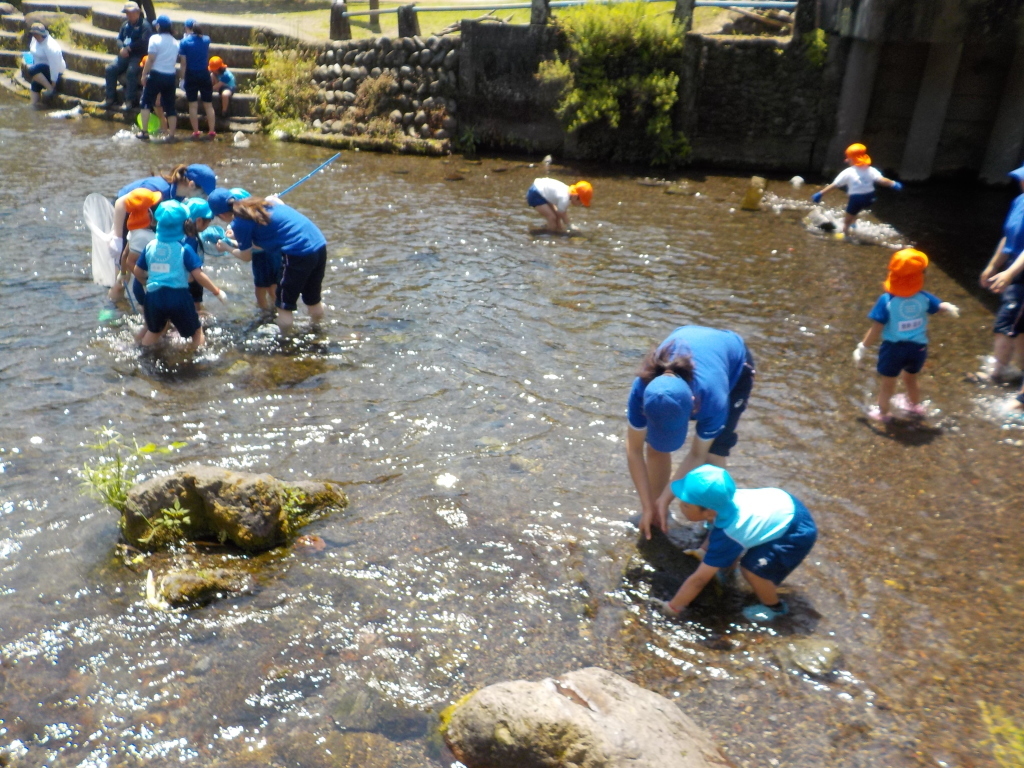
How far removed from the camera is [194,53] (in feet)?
49.2

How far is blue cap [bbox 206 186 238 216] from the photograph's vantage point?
285 inches

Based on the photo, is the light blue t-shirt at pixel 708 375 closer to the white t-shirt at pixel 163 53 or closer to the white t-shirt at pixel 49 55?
the white t-shirt at pixel 163 53

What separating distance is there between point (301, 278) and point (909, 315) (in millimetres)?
4886

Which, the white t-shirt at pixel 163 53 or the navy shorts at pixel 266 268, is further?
the white t-shirt at pixel 163 53

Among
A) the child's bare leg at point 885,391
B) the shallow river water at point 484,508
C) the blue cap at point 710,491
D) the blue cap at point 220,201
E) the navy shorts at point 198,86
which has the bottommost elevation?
the shallow river water at point 484,508

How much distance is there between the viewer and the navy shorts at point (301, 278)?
24.4ft

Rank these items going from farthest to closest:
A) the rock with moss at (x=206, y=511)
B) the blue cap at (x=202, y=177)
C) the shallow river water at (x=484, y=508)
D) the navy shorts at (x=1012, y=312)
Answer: the blue cap at (x=202, y=177)
the navy shorts at (x=1012, y=312)
the rock with moss at (x=206, y=511)
the shallow river water at (x=484, y=508)

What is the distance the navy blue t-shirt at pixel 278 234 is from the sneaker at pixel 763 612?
474cm

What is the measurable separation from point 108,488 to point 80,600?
73 centimetres

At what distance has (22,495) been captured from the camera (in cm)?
533

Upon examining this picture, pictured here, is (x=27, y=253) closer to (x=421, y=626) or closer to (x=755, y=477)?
(x=421, y=626)

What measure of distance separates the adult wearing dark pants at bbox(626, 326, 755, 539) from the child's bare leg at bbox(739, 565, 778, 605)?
58cm

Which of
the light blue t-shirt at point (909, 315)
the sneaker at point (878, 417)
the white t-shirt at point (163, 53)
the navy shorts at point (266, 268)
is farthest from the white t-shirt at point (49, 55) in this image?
the sneaker at point (878, 417)

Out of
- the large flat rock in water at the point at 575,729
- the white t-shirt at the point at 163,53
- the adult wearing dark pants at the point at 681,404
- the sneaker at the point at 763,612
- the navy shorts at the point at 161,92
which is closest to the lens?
the large flat rock in water at the point at 575,729
